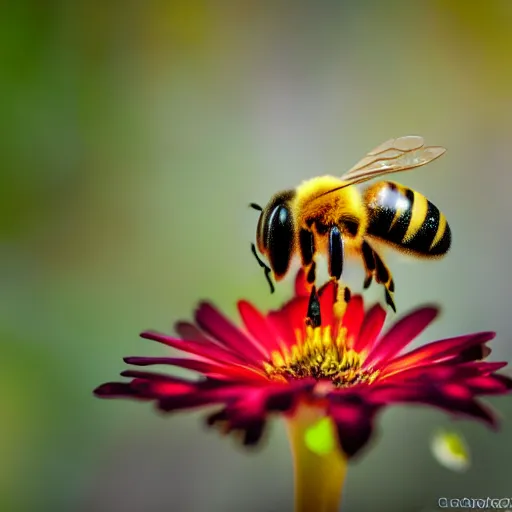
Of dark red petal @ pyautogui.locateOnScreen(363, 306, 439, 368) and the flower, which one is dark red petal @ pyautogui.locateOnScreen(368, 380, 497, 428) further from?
Result: dark red petal @ pyautogui.locateOnScreen(363, 306, 439, 368)

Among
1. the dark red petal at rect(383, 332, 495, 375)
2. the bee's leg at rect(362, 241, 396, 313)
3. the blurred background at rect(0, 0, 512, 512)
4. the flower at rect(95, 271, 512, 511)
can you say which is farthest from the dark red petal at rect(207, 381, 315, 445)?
the blurred background at rect(0, 0, 512, 512)

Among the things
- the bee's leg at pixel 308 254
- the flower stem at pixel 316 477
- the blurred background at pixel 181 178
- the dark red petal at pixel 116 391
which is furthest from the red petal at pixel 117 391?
the blurred background at pixel 181 178

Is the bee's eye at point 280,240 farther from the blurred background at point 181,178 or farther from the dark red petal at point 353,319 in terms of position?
the blurred background at point 181,178

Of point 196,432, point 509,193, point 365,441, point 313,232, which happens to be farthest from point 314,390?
point 509,193

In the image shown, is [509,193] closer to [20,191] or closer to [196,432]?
[196,432]

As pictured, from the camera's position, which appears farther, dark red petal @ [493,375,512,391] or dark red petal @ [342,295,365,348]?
dark red petal @ [342,295,365,348]

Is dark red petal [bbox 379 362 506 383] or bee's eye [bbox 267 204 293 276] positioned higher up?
bee's eye [bbox 267 204 293 276]

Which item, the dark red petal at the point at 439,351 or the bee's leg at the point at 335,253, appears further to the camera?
the bee's leg at the point at 335,253

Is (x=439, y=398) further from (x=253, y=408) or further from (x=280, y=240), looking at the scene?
(x=280, y=240)

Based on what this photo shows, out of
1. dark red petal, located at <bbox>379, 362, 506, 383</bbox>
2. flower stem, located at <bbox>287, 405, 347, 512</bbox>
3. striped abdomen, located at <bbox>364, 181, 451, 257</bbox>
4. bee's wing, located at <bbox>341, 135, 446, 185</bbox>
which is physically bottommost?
flower stem, located at <bbox>287, 405, 347, 512</bbox>

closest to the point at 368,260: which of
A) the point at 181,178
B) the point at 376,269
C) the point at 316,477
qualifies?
the point at 376,269
